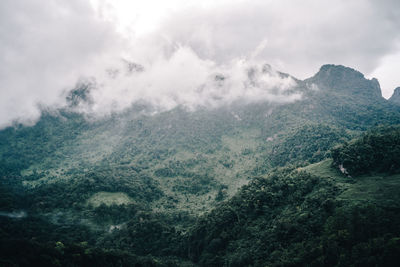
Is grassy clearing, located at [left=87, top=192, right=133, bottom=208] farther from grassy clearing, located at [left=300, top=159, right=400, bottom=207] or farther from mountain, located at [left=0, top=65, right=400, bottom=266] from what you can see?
grassy clearing, located at [left=300, top=159, right=400, bottom=207]

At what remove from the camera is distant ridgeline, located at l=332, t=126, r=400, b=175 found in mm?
64938

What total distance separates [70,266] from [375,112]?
20850cm

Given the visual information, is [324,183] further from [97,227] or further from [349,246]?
[97,227]

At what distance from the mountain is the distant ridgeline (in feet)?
3.55

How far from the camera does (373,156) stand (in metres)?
68.6

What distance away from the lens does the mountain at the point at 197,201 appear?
51925 mm

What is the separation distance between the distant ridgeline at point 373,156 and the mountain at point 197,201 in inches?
42.6

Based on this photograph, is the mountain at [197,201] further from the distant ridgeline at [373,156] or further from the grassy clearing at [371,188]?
the distant ridgeline at [373,156]

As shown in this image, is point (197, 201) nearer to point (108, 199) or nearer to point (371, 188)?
point (108, 199)

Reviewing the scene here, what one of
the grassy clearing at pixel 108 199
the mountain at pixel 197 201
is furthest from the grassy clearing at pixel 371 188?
the grassy clearing at pixel 108 199

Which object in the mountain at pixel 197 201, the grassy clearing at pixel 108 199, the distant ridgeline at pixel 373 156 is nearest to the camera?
the mountain at pixel 197 201

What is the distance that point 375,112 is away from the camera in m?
164

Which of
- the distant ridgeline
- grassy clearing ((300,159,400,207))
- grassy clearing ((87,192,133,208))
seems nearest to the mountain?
grassy clearing ((300,159,400,207))

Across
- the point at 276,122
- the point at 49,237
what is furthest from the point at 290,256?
the point at 276,122
